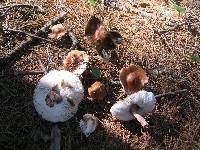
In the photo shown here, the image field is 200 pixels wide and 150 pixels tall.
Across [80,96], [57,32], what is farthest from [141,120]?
[57,32]

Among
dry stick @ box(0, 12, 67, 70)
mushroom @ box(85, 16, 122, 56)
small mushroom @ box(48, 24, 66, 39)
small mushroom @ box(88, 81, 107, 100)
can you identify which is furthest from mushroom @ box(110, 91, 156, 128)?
dry stick @ box(0, 12, 67, 70)

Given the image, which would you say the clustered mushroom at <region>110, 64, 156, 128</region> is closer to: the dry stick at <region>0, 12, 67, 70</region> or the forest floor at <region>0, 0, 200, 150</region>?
the forest floor at <region>0, 0, 200, 150</region>

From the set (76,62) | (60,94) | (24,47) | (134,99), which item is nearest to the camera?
(134,99)

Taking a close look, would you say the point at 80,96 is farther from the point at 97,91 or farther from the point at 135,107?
the point at 135,107

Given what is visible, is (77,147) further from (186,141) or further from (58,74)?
(186,141)

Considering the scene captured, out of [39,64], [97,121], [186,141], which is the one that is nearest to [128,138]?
[97,121]
